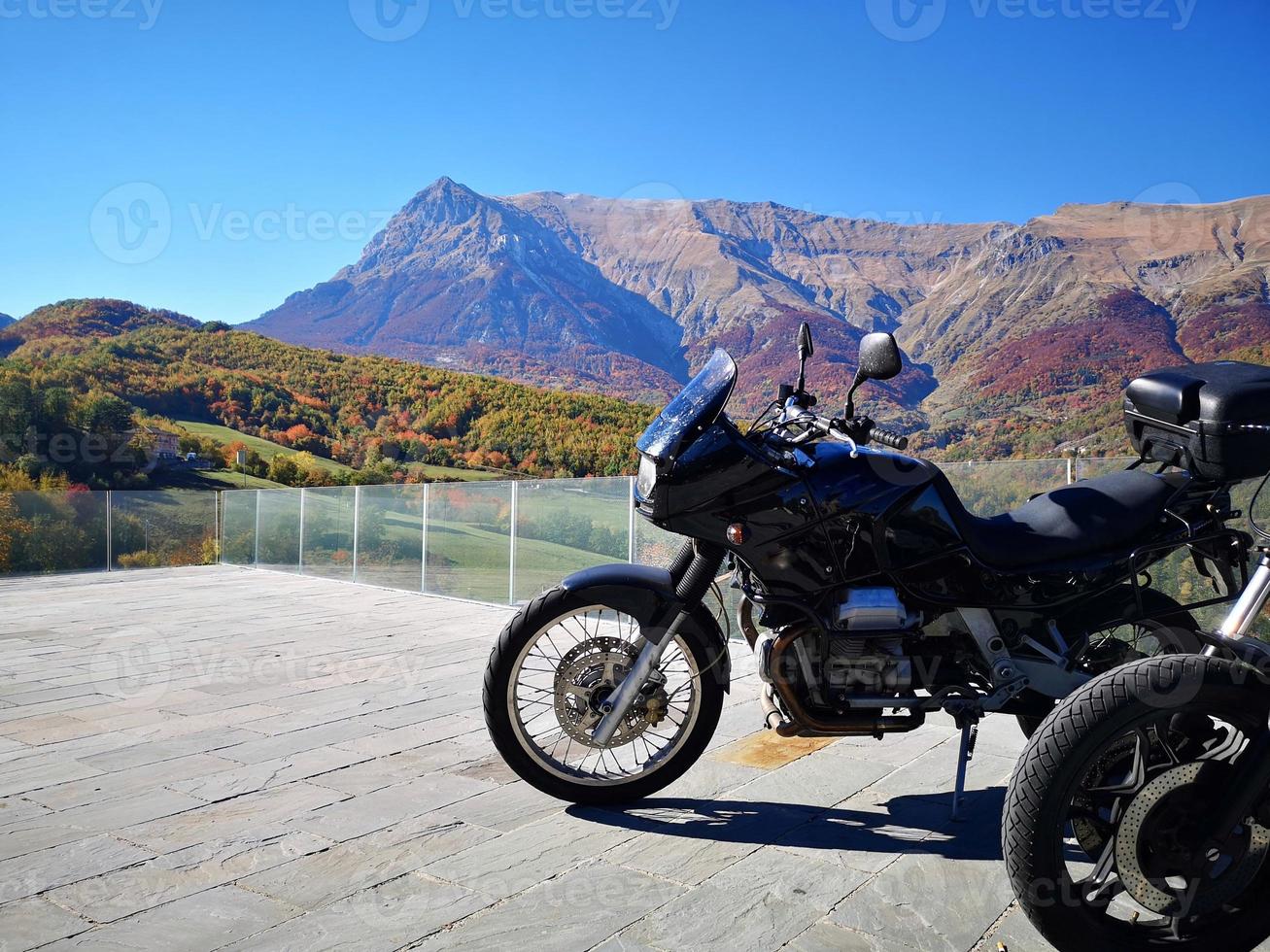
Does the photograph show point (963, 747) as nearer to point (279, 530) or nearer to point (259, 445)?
point (279, 530)

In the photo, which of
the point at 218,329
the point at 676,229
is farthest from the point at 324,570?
the point at 676,229

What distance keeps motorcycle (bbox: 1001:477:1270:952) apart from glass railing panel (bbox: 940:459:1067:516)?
293 cm

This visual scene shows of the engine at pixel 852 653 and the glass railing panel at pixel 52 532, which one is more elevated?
the engine at pixel 852 653

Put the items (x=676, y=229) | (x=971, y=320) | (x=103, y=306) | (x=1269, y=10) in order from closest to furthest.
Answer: (x=1269, y=10) < (x=103, y=306) < (x=971, y=320) < (x=676, y=229)

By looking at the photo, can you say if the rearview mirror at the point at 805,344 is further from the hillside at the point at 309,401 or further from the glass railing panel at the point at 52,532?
the hillside at the point at 309,401

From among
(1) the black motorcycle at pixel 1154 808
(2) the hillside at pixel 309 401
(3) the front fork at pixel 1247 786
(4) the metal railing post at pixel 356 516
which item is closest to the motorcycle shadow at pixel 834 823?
(1) the black motorcycle at pixel 1154 808

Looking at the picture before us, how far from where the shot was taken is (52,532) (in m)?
14.3

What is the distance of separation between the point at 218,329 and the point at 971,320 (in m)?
42.3

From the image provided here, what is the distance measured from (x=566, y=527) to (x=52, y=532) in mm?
10035

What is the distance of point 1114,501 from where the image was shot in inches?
109

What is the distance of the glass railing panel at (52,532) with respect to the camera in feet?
45.4

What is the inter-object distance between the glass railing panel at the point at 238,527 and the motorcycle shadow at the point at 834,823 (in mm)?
12257

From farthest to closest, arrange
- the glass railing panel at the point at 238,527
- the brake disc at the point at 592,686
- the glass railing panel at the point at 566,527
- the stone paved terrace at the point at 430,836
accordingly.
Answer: the glass railing panel at the point at 238,527 < the glass railing panel at the point at 566,527 < the brake disc at the point at 592,686 < the stone paved terrace at the point at 430,836

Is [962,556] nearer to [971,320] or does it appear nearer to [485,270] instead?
[971,320]
